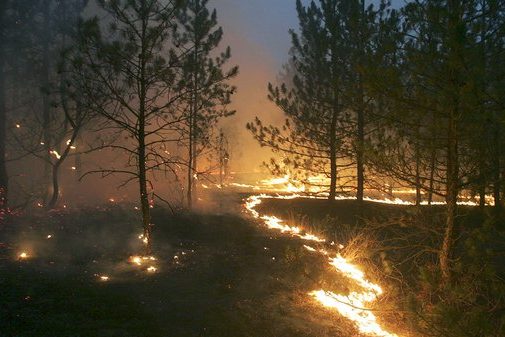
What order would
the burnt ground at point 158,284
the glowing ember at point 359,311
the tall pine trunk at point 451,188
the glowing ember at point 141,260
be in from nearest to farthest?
the burnt ground at point 158,284
the glowing ember at point 359,311
the tall pine trunk at point 451,188
the glowing ember at point 141,260

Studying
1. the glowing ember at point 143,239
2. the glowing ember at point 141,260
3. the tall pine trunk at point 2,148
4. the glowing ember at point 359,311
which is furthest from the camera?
the tall pine trunk at point 2,148

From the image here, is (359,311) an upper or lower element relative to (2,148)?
lower

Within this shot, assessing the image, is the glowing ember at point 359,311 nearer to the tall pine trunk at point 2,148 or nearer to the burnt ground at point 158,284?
the burnt ground at point 158,284

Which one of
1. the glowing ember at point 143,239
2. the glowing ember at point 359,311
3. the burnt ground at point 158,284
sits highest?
the glowing ember at point 143,239

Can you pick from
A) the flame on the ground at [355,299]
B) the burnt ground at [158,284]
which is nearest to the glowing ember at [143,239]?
the burnt ground at [158,284]

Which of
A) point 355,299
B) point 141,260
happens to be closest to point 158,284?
point 141,260

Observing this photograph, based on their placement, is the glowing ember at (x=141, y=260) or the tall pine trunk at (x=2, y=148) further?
the tall pine trunk at (x=2, y=148)

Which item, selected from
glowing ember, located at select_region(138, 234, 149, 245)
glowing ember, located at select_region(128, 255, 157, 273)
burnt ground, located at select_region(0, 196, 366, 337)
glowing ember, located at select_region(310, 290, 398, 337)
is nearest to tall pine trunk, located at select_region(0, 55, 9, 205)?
burnt ground, located at select_region(0, 196, 366, 337)

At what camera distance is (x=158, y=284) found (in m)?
7.72

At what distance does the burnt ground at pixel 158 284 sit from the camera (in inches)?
227

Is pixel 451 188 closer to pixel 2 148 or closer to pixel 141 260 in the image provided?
pixel 141 260

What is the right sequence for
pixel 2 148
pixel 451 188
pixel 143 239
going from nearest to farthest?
1. pixel 451 188
2. pixel 143 239
3. pixel 2 148

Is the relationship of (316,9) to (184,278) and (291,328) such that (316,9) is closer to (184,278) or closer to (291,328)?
(184,278)

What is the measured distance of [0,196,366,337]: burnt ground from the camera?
227 inches
